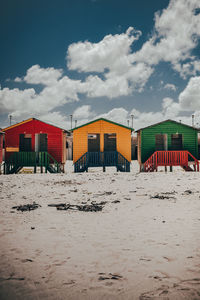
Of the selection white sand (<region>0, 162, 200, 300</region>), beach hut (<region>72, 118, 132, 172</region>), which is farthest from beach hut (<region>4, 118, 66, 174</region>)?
white sand (<region>0, 162, 200, 300</region>)

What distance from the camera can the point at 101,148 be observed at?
1783 cm

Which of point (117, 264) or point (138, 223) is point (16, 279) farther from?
point (138, 223)

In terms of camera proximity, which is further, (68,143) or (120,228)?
(68,143)

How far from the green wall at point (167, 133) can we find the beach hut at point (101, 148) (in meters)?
1.50

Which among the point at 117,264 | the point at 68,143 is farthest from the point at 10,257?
the point at 68,143

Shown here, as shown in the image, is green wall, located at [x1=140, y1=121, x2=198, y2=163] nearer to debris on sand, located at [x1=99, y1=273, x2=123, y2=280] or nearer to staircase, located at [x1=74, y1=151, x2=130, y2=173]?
staircase, located at [x1=74, y1=151, x2=130, y2=173]

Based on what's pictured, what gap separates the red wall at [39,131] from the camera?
17.2 meters

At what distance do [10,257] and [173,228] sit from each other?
309cm

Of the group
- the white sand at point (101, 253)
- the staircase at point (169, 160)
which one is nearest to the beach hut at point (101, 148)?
the staircase at point (169, 160)

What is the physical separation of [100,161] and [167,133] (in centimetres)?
634

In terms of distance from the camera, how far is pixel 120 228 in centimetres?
420

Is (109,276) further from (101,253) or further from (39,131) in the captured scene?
(39,131)

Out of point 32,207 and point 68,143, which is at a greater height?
point 68,143

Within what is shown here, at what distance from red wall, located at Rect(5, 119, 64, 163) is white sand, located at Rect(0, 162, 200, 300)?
11846mm
